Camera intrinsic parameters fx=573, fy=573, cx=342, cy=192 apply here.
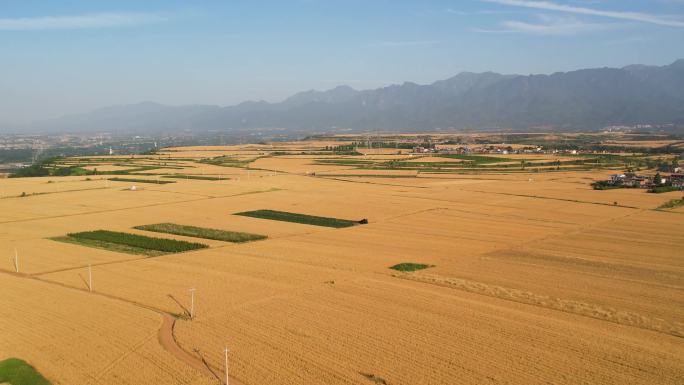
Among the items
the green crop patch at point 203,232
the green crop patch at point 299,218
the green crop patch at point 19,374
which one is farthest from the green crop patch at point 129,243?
the green crop patch at point 19,374

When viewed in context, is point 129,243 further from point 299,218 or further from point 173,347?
point 173,347

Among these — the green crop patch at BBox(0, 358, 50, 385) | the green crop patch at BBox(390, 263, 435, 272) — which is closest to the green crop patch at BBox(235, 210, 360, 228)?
the green crop patch at BBox(390, 263, 435, 272)

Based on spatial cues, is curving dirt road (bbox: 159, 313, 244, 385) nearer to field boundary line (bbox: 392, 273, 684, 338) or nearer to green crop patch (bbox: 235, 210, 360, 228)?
field boundary line (bbox: 392, 273, 684, 338)

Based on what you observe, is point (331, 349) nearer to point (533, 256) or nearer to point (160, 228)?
point (533, 256)

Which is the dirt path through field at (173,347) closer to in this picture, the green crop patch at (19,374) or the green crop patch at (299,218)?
the green crop patch at (19,374)

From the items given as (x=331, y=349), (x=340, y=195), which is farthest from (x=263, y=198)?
(x=331, y=349)

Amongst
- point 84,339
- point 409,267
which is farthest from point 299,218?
point 84,339
